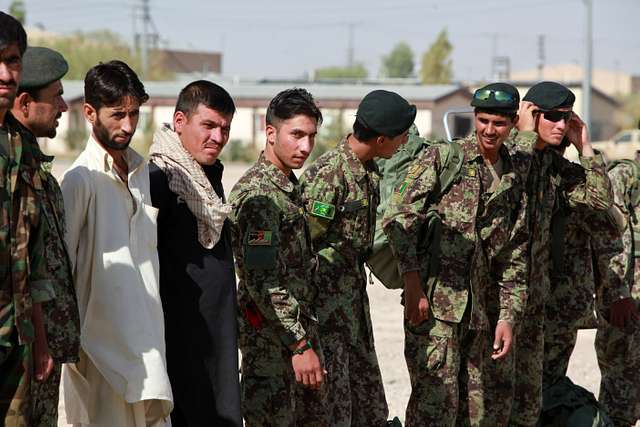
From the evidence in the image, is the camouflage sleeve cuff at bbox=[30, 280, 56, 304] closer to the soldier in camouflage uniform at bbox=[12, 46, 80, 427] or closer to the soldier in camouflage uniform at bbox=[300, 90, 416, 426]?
the soldier in camouflage uniform at bbox=[12, 46, 80, 427]

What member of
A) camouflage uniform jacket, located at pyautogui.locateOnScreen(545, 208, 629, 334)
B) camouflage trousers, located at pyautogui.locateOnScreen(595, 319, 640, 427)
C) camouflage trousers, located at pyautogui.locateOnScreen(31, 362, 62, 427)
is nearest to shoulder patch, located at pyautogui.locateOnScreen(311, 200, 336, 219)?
camouflage trousers, located at pyautogui.locateOnScreen(31, 362, 62, 427)

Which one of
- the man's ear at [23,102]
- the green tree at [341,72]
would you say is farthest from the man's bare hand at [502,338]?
the green tree at [341,72]

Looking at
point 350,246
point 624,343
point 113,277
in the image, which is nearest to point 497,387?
point 350,246

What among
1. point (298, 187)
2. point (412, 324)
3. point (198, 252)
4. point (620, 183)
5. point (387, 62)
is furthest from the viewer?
point (387, 62)

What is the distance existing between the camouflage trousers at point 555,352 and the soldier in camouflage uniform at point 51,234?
3672 millimetres

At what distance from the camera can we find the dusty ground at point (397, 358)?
27.4 feet

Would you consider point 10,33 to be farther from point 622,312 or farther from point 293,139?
point 622,312

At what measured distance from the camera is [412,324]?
5.96 meters

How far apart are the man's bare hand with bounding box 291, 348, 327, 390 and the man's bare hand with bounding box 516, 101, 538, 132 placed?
226cm

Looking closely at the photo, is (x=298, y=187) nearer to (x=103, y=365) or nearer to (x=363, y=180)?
(x=363, y=180)

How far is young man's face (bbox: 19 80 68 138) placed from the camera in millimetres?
4426

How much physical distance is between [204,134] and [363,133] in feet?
3.59

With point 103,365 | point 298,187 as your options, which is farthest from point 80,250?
point 298,187

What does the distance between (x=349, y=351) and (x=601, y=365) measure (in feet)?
8.43
